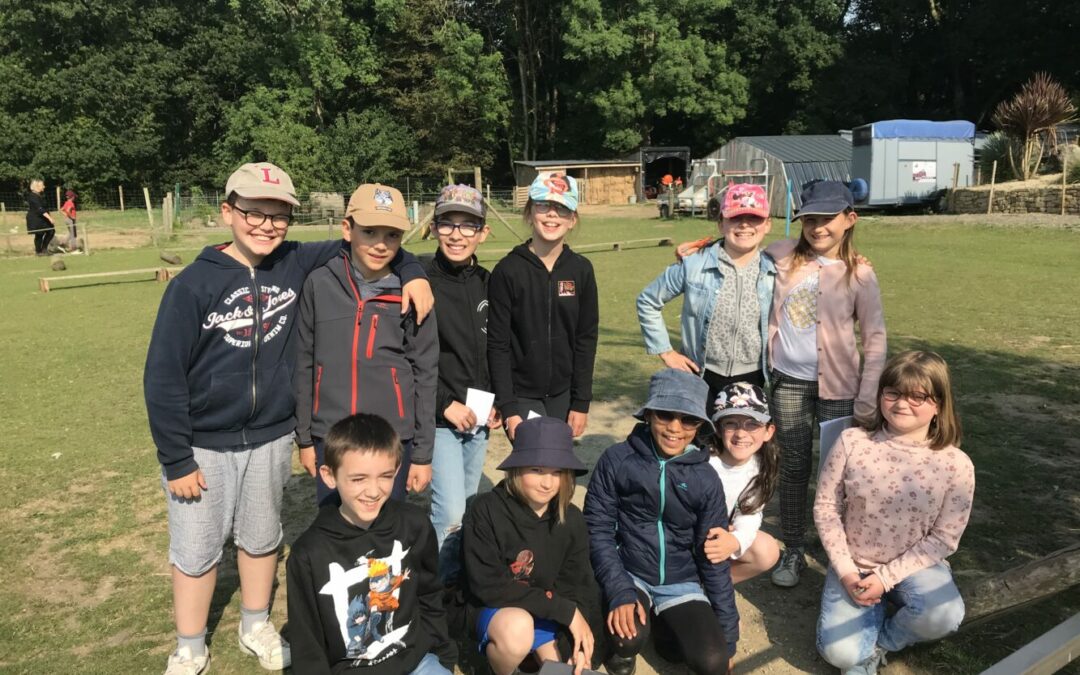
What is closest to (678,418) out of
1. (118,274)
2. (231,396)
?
(231,396)

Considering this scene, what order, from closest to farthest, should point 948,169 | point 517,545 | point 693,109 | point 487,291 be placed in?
point 517,545 < point 487,291 < point 948,169 < point 693,109

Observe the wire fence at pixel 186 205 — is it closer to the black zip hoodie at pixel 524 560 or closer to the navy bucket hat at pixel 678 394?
the navy bucket hat at pixel 678 394

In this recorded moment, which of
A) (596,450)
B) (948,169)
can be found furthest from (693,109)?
(596,450)

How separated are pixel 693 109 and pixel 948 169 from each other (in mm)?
19283

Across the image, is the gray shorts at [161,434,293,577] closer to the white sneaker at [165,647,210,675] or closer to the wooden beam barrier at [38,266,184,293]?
the white sneaker at [165,647,210,675]

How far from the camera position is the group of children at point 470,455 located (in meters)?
2.88

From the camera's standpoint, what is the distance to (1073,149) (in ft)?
75.2

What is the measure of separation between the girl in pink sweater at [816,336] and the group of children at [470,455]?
3 centimetres

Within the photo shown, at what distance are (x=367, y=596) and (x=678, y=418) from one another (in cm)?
148

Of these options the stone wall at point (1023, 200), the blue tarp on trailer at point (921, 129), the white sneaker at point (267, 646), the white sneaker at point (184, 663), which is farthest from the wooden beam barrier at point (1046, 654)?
the blue tarp on trailer at point (921, 129)

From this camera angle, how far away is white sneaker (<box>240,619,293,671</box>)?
3324 mm

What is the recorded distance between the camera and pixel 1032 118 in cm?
2425

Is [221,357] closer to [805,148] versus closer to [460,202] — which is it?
[460,202]

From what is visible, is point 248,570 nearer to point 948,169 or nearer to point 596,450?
point 596,450
